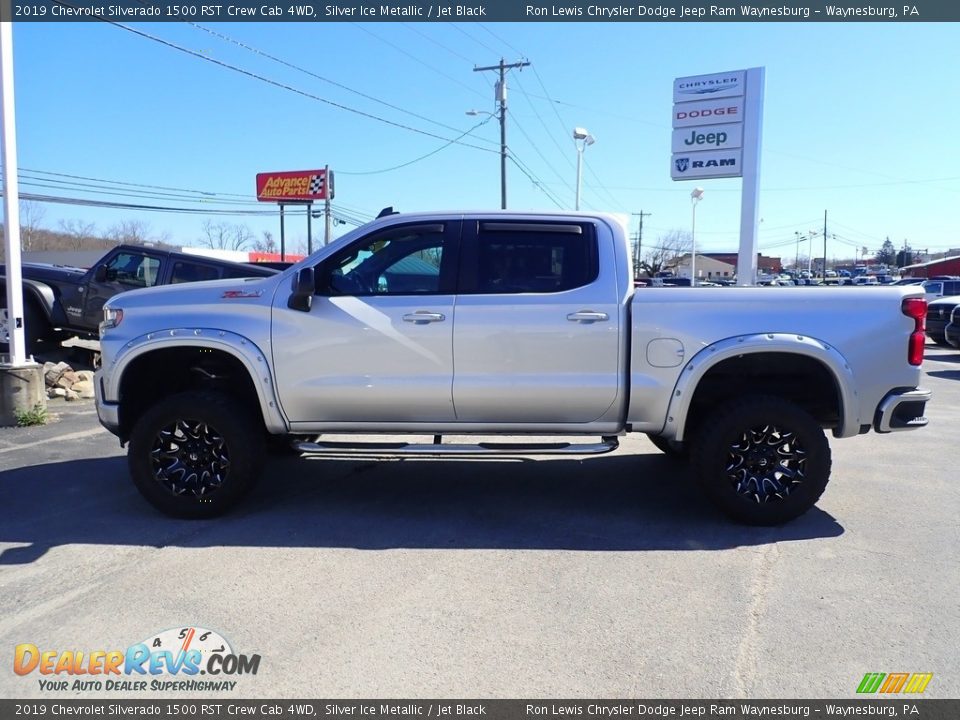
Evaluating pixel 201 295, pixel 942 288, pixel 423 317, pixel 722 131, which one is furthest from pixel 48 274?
pixel 942 288

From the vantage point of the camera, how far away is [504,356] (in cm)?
464

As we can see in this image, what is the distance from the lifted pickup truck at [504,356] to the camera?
4.55 m

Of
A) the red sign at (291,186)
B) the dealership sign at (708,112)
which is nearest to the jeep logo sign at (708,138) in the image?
the dealership sign at (708,112)

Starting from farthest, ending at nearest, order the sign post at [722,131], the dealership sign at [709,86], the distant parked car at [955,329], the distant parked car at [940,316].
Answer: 1. the dealership sign at [709,86]
2. the sign post at [722,131]
3. the distant parked car at [940,316]
4. the distant parked car at [955,329]

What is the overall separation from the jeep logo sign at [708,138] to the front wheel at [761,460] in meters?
16.2

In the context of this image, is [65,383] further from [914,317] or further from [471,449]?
[914,317]

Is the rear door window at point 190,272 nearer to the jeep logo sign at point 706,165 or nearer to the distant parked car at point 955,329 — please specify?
the jeep logo sign at point 706,165

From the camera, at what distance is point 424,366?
15.4ft

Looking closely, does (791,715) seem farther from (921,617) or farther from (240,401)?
(240,401)

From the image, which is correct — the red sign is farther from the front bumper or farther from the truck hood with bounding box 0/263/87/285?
the front bumper

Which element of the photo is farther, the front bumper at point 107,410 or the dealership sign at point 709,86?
the dealership sign at point 709,86

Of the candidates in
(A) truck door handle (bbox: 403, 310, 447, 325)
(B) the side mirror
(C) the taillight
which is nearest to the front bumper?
(B) the side mirror

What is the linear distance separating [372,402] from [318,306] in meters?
0.75

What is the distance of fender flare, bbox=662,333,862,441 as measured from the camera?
14.7ft
